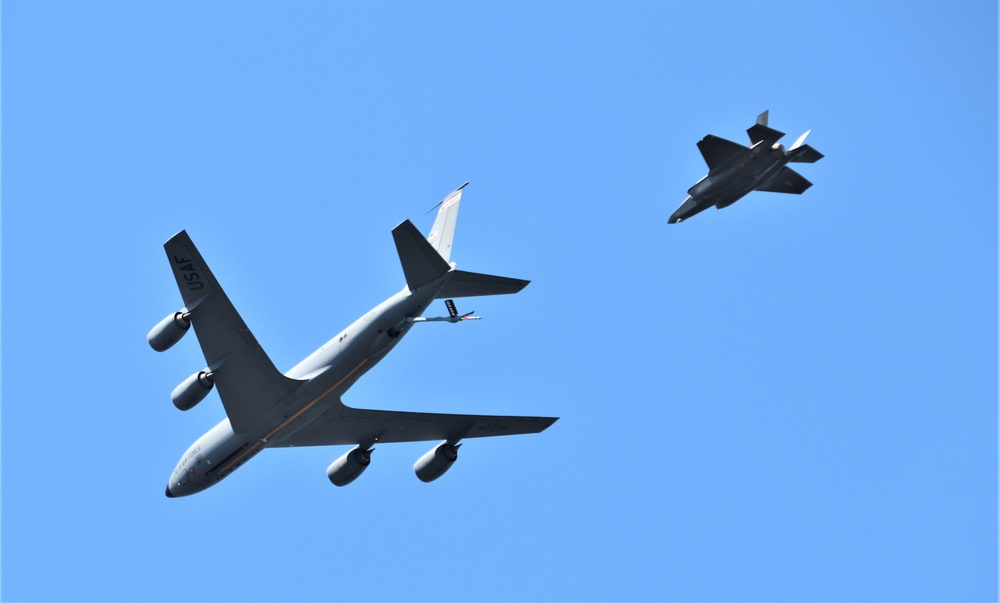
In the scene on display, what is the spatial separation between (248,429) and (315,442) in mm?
4198

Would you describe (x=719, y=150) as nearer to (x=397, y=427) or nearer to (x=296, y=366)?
(x=397, y=427)

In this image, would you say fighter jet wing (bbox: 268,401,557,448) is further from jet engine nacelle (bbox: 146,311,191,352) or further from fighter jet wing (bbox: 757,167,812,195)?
fighter jet wing (bbox: 757,167,812,195)

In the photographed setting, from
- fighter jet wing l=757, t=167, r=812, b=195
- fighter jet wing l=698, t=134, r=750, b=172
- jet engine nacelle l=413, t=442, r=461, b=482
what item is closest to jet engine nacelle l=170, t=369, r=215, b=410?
jet engine nacelle l=413, t=442, r=461, b=482

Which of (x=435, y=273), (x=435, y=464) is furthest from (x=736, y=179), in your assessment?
(x=435, y=464)

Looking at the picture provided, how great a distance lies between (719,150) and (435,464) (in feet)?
44.3

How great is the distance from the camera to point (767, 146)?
118 feet

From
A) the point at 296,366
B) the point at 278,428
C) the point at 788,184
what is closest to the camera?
the point at 296,366

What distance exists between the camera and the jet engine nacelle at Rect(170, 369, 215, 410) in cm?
3092

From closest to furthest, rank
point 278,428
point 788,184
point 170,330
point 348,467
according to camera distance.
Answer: point 170,330, point 278,428, point 348,467, point 788,184

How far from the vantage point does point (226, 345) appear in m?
30.9

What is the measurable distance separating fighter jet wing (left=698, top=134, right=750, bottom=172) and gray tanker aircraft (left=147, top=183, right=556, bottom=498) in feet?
29.4

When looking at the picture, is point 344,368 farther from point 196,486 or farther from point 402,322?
point 196,486

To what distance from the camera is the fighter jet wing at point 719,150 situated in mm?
35938

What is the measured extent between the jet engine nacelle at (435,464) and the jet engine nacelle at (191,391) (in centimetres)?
823
